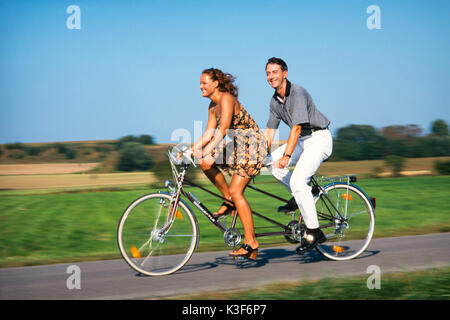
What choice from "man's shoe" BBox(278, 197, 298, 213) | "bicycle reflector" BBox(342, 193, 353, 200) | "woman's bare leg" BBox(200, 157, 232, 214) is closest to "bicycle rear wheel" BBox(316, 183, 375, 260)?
"bicycle reflector" BBox(342, 193, 353, 200)

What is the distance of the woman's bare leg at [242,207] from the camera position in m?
5.69

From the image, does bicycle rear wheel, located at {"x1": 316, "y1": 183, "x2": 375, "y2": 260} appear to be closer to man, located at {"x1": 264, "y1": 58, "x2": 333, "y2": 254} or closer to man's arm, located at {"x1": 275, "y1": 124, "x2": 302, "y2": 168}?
man, located at {"x1": 264, "y1": 58, "x2": 333, "y2": 254}

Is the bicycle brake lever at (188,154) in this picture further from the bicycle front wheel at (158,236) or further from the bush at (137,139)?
the bush at (137,139)

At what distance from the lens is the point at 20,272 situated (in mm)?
5809

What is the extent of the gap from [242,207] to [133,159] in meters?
32.4

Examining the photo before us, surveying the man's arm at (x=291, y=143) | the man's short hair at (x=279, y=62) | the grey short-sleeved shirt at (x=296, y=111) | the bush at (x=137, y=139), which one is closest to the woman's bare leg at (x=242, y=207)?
the man's arm at (x=291, y=143)

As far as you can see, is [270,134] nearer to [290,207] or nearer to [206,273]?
[290,207]

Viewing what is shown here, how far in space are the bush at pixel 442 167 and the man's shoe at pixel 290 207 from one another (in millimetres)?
24889

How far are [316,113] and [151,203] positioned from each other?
212 centimetres

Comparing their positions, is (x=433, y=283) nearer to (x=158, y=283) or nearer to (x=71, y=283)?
(x=158, y=283)

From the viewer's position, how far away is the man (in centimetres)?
573

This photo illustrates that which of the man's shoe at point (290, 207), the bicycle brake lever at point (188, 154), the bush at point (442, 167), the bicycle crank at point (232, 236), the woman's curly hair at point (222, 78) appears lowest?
the bush at point (442, 167)

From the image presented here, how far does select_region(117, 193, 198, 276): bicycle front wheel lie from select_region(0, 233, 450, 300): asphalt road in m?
0.15

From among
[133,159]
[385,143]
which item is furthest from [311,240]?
[385,143]
